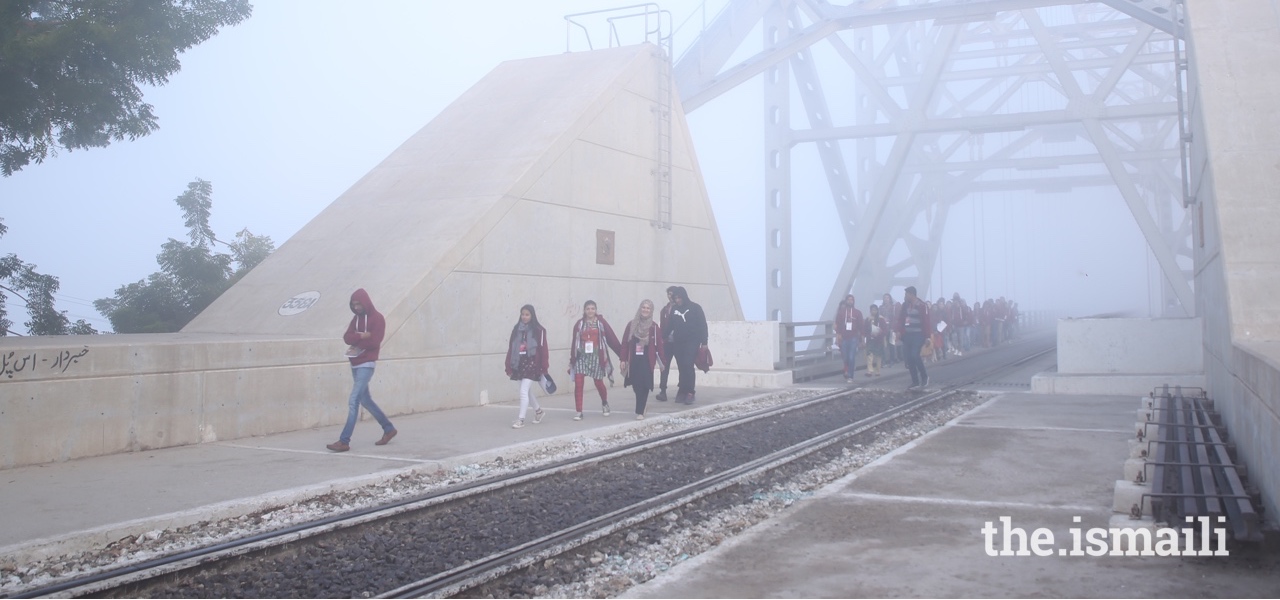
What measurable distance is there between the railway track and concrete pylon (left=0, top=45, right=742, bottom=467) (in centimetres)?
404

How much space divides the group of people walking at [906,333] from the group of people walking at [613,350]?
460 cm

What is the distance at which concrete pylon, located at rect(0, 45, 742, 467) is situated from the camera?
992 centimetres

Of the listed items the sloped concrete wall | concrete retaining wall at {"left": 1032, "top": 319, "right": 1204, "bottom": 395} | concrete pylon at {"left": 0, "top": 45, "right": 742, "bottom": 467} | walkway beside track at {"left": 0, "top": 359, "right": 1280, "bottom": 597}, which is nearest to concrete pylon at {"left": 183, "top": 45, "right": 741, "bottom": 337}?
concrete pylon at {"left": 0, "top": 45, "right": 742, "bottom": 467}

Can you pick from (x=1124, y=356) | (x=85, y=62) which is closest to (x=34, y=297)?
(x=85, y=62)

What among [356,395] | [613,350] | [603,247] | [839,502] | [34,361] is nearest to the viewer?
[839,502]

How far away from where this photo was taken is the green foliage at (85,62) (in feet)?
40.9

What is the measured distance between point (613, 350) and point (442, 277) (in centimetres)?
285

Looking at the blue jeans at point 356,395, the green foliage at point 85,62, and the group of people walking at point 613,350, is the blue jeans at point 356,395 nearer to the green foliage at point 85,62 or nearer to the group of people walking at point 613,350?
the group of people walking at point 613,350

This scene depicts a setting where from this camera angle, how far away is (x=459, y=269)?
14312 mm

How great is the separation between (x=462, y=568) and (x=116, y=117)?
12.3 m

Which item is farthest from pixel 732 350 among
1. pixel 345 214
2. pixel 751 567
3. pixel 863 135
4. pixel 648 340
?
pixel 863 135

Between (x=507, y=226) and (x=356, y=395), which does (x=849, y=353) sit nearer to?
(x=507, y=226)

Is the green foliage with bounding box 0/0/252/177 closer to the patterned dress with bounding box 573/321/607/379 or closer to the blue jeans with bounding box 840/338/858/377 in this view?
the patterned dress with bounding box 573/321/607/379

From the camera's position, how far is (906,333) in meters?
17.6
